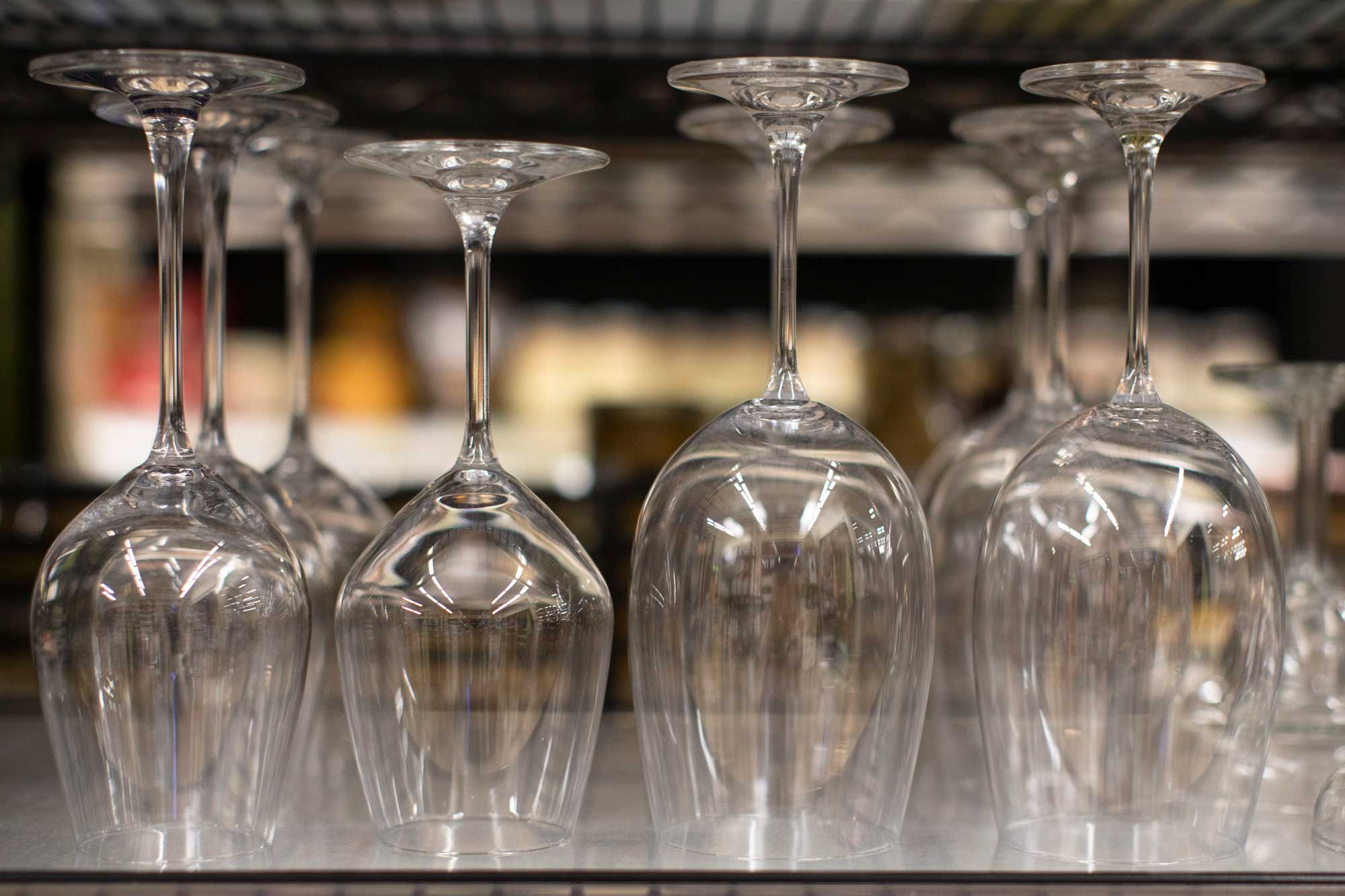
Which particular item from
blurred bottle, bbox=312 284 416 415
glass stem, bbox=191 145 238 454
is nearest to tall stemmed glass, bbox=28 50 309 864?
glass stem, bbox=191 145 238 454

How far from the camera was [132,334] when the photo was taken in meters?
2.74

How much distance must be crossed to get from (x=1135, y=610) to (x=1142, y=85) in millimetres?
203

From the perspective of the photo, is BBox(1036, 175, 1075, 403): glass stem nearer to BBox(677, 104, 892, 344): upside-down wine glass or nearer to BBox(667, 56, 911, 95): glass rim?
BBox(677, 104, 892, 344): upside-down wine glass

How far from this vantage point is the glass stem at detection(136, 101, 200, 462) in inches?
24.0

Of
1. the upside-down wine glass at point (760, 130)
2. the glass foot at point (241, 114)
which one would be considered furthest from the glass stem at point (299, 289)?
the upside-down wine glass at point (760, 130)

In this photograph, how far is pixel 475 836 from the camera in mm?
622

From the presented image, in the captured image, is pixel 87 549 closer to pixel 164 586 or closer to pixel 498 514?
pixel 164 586

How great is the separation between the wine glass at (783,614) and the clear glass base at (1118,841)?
6cm

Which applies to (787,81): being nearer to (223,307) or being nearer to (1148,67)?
(1148,67)

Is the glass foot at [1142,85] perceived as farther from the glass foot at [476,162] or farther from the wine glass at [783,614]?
the glass foot at [476,162]

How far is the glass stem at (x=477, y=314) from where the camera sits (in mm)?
633

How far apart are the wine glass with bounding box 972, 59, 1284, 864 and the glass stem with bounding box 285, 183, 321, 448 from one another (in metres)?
0.39

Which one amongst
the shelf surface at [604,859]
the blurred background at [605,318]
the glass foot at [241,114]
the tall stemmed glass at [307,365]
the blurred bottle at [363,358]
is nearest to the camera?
the shelf surface at [604,859]

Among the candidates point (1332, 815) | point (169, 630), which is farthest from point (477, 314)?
point (1332, 815)
